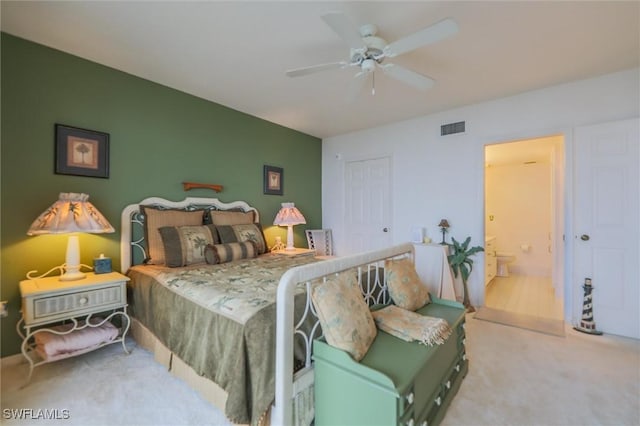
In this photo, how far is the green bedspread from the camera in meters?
1.40

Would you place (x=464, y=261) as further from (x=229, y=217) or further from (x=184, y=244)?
(x=184, y=244)

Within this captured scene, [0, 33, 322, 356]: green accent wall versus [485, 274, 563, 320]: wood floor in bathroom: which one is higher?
[0, 33, 322, 356]: green accent wall

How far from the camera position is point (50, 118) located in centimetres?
242

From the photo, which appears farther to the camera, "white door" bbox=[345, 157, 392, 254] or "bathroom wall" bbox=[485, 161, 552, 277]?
"bathroom wall" bbox=[485, 161, 552, 277]

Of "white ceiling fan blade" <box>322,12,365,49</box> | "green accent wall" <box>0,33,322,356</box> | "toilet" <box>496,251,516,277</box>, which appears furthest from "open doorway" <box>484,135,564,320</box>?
"green accent wall" <box>0,33,322,356</box>

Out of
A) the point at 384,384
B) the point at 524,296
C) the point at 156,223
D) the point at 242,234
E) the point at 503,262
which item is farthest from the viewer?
the point at 503,262

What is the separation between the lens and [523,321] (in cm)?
317

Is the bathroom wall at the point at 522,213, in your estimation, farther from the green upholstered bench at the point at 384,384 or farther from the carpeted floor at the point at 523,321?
the green upholstered bench at the point at 384,384

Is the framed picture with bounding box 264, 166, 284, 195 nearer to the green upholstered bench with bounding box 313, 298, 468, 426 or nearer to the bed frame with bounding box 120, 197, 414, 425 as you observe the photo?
the bed frame with bounding box 120, 197, 414, 425

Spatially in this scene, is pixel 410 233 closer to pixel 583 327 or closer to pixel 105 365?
pixel 583 327

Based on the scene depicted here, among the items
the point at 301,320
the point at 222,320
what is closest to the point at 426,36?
the point at 301,320

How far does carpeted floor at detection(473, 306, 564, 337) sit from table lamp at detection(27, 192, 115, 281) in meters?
4.01

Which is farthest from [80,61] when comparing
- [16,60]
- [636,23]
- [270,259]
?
[636,23]

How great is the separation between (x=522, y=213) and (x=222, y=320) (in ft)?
20.9
